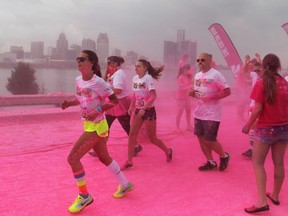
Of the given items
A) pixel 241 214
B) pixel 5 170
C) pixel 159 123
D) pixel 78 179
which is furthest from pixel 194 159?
pixel 159 123

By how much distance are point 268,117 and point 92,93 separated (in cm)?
177

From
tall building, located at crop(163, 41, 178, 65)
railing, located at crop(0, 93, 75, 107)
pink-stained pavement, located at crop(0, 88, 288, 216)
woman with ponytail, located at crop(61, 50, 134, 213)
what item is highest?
tall building, located at crop(163, 41, 178, 65)

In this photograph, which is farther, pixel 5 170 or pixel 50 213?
pixel 5 170

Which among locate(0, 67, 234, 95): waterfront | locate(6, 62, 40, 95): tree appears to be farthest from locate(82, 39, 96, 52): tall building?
locate(6, 62, 40, 95): tree

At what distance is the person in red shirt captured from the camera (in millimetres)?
3076

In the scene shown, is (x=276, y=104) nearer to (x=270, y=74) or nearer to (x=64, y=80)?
(x=270, y=74)

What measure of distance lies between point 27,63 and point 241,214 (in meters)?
38.1

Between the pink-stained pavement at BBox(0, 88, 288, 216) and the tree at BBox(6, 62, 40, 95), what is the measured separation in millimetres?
32495

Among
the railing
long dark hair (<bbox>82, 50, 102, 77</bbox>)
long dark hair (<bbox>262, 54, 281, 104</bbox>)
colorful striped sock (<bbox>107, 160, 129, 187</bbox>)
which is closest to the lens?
long dark hair (<bbox>262, 54, 281, 104</bbox>)

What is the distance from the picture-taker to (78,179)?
3203 millimetres

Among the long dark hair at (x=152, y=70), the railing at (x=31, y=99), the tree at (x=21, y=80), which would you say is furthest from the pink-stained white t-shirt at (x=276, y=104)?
the tree at (x=21, y=80)

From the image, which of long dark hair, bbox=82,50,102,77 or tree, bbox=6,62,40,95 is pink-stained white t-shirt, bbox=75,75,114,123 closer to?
long dark hair, bbox=82,50,102,77

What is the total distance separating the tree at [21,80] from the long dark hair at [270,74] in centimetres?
3702

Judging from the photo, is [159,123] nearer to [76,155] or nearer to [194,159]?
[194,159]
